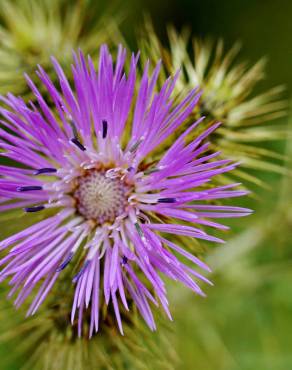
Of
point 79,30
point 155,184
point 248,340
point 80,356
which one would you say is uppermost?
point 79,30

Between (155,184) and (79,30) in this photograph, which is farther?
(79,30)

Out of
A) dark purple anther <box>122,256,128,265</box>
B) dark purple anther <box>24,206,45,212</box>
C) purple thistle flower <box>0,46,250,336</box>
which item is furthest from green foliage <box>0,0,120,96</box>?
dark purple anther <box>122,256,128,265</box>

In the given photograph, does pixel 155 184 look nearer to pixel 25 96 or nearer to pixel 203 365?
pixel 25 96

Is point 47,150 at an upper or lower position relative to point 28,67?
lower

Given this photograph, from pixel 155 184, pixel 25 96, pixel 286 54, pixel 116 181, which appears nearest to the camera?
pixel 155 184

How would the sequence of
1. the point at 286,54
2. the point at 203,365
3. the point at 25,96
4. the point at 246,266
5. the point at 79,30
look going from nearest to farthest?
the point at 25,96 < the point at 79,30 < the point at 246,266 < the point at 203,365 < the point at 286,54

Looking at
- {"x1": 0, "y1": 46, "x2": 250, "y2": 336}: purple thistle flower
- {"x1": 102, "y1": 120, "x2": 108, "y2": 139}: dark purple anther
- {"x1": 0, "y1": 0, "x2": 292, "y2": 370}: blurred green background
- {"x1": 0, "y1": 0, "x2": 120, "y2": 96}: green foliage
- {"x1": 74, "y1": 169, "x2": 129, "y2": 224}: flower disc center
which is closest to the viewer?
{"x1": 0, "y1": 46, "x2": 250, "y2": 336}: purple thistle flower

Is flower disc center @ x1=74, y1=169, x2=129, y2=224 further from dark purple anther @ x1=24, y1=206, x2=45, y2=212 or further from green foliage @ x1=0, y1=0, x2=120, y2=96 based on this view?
green foliage @ x1=0, y1=0, x2=120, y2=96

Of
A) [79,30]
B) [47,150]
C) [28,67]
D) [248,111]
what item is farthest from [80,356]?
[79,30]
